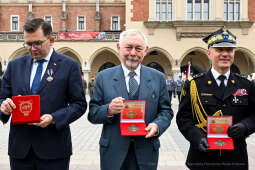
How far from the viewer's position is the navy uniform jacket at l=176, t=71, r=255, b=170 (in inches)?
86.8

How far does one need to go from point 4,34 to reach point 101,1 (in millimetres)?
9542

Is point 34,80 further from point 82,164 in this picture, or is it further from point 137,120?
point 82,164

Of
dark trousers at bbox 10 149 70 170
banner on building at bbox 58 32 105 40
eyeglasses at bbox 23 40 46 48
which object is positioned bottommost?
dark trousers at bbox 10 149 70 170

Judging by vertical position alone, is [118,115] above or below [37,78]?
below

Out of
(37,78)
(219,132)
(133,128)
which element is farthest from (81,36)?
(219,132)

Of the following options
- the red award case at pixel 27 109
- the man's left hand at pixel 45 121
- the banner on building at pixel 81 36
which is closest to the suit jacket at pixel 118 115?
the man's left hand at pixel 45 121

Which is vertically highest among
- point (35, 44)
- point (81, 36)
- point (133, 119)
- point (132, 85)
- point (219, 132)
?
point (81, 36)

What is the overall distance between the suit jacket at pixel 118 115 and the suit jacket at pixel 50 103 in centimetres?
19

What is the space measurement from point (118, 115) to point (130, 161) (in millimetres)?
386

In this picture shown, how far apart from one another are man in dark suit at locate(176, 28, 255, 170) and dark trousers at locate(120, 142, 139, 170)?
472mm

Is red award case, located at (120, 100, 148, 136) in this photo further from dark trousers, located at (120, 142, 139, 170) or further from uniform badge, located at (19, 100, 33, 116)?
uniform badge, located at (19, 100, 33, 116)

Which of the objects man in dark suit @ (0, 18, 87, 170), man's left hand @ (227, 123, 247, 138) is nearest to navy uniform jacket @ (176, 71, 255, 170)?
man's left hand @ (227, 123, 247, 138)

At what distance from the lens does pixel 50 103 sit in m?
2.19

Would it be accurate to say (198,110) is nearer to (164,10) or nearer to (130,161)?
(130,161)
